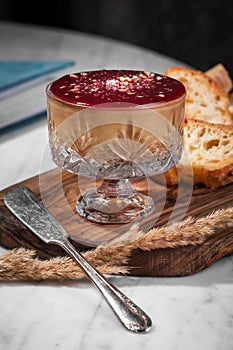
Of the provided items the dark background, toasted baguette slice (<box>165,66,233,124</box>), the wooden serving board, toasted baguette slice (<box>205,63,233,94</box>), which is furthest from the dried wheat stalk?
the dark background

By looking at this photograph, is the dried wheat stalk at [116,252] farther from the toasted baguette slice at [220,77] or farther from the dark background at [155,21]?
the dark background at [155,21]

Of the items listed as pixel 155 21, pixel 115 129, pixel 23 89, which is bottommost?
pixel 155 21

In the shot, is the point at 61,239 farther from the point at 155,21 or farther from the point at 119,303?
the point at 155,21

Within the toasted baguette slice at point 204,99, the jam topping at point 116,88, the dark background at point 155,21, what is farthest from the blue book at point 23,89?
the dark background at point 155,21

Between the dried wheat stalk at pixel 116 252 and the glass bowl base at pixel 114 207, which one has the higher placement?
the dried wheat stalk at pixel 116 252

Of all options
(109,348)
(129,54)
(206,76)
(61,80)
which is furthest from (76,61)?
(109,348)

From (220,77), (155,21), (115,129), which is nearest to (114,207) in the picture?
(115,129)
